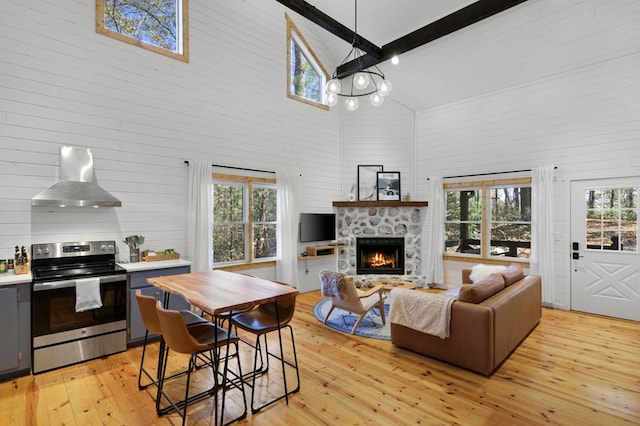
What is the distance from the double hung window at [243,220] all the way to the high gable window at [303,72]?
6.46 ft

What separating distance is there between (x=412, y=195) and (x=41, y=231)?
615 cm

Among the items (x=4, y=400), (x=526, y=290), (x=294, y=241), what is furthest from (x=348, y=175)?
(x=4, y=400)

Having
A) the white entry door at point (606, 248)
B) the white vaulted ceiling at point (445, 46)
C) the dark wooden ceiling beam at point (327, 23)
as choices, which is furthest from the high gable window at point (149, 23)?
the white entry door at point (606, 248)

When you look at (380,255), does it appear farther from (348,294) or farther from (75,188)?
(75,188)

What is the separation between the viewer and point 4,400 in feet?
8.87

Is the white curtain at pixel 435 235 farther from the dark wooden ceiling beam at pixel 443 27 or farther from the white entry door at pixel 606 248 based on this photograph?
the dark wooden ceiling beam at pixel 443 27

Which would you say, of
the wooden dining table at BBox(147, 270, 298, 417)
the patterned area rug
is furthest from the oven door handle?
the patterned area rug

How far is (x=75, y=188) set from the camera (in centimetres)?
371

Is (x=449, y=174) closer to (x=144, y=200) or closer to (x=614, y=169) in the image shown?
(x=614, y=169)

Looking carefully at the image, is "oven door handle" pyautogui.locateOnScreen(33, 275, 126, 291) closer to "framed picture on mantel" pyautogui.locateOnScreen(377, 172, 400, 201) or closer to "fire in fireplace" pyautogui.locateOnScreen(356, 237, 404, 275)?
"fire in fireplace" pyautogui.locateOnScreen(356, 237, 404, 275)

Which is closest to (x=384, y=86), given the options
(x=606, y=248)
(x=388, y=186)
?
(x=388, y=186)

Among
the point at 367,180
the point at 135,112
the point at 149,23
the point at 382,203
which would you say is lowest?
the point at 382,203

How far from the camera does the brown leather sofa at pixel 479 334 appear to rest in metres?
3.04

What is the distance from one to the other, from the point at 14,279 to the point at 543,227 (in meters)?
6.91
